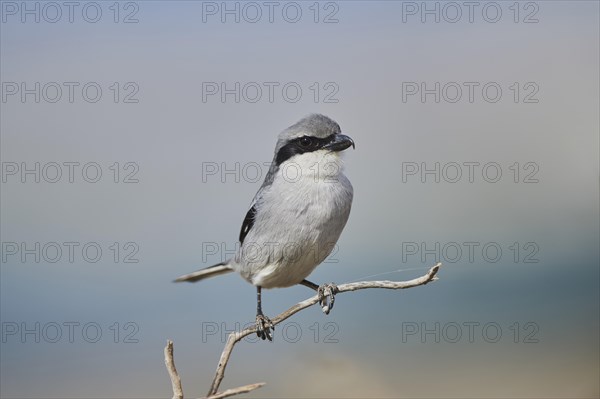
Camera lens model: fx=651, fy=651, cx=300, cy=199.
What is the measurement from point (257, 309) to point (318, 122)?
82 cm

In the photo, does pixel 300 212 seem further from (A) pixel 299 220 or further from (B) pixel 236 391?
(B) pixel 236 391

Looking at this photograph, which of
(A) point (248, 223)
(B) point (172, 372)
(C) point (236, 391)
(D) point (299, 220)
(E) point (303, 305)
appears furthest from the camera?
(A) point (248, 223)

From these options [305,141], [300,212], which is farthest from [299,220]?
[305,141]

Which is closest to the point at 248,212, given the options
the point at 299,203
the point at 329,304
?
the point at 299,203

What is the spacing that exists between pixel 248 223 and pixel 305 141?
46 cm

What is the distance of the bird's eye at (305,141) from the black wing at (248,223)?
0.36 metres

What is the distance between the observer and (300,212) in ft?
8.32

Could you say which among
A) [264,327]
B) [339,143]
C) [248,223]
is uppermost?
[339,143]

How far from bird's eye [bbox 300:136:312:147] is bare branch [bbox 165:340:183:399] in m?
1.04

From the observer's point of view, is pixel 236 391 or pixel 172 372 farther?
pixel 172 372

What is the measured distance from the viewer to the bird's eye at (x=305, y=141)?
2.60 m

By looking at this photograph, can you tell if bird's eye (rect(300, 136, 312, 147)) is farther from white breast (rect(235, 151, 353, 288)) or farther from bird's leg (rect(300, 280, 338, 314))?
bird's leg (rect(300, 280, 338, 314))

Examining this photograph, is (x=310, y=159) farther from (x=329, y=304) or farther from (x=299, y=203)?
(x=329, y=304)

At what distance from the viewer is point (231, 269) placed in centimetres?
287
